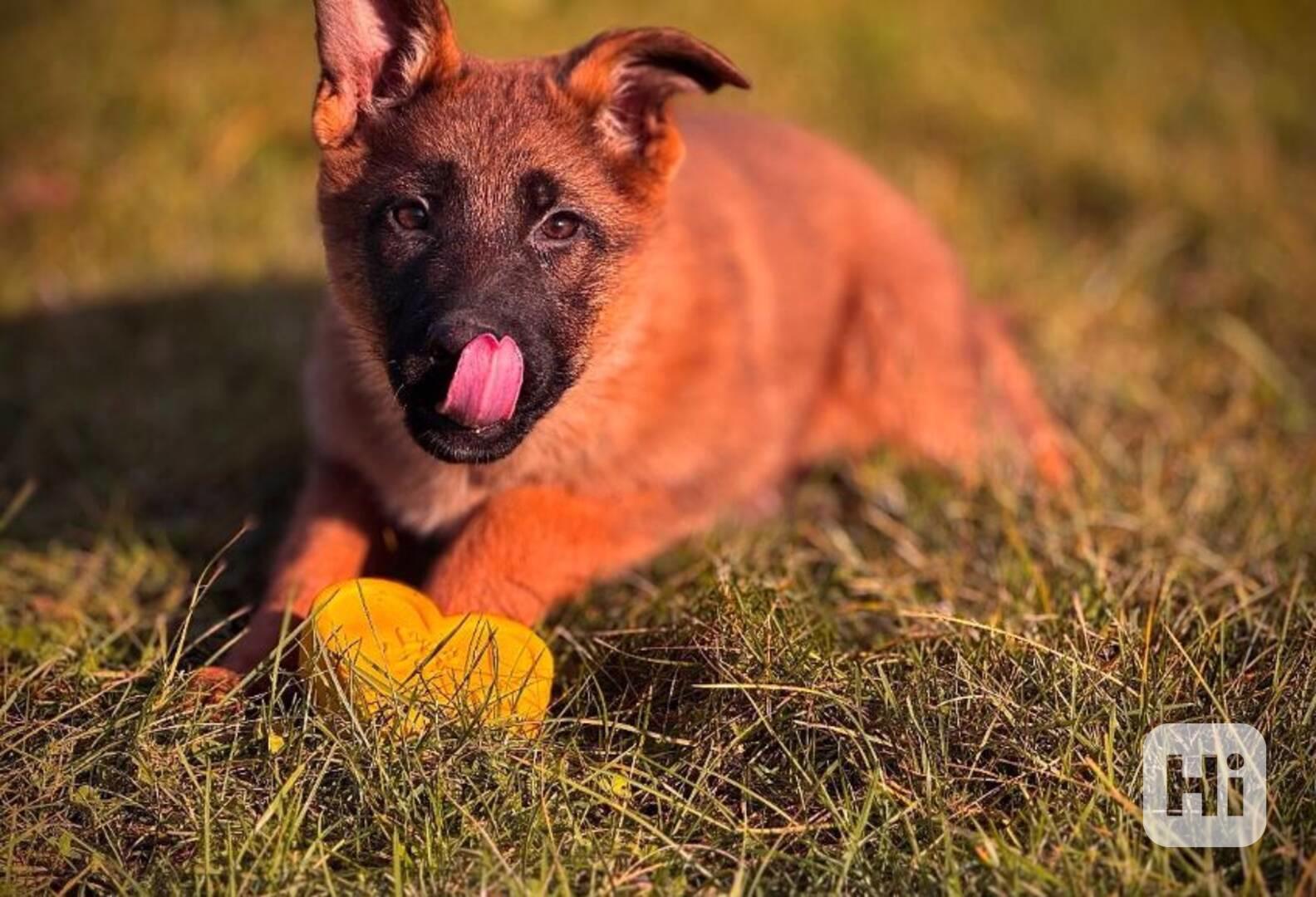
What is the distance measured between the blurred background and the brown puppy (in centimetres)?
84

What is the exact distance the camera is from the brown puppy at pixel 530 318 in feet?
11.2

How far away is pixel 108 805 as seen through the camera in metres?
2.88

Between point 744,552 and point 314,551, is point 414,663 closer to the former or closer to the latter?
point 314,551

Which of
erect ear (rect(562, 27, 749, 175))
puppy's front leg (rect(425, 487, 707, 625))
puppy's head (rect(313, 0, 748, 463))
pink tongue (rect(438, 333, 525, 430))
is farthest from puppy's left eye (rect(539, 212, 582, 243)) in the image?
puppy's front leg (rect(425, 487, 707, 625))

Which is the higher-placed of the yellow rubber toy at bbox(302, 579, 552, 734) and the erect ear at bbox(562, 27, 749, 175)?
the erect ear at bbox(562, 27, 749, 175)

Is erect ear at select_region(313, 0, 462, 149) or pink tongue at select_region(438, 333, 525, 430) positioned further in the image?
erect ear at select_region(313, 0, 462, 149)

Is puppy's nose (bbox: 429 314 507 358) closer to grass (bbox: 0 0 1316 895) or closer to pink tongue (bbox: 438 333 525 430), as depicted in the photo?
pink tongue (bbox: 438 333 525 430)

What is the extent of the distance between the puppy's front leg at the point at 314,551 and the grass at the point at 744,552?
189mm

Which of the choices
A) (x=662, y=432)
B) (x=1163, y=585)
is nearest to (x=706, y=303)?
(x=662, y=432)

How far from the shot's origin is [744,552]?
4.21 meters

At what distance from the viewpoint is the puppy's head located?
11.0ft

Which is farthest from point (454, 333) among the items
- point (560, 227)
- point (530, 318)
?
point (560, 227)

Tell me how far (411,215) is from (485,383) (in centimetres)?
→ 60

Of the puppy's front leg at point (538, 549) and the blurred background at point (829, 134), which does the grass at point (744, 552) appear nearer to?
the blurred background at point (829, 134)
